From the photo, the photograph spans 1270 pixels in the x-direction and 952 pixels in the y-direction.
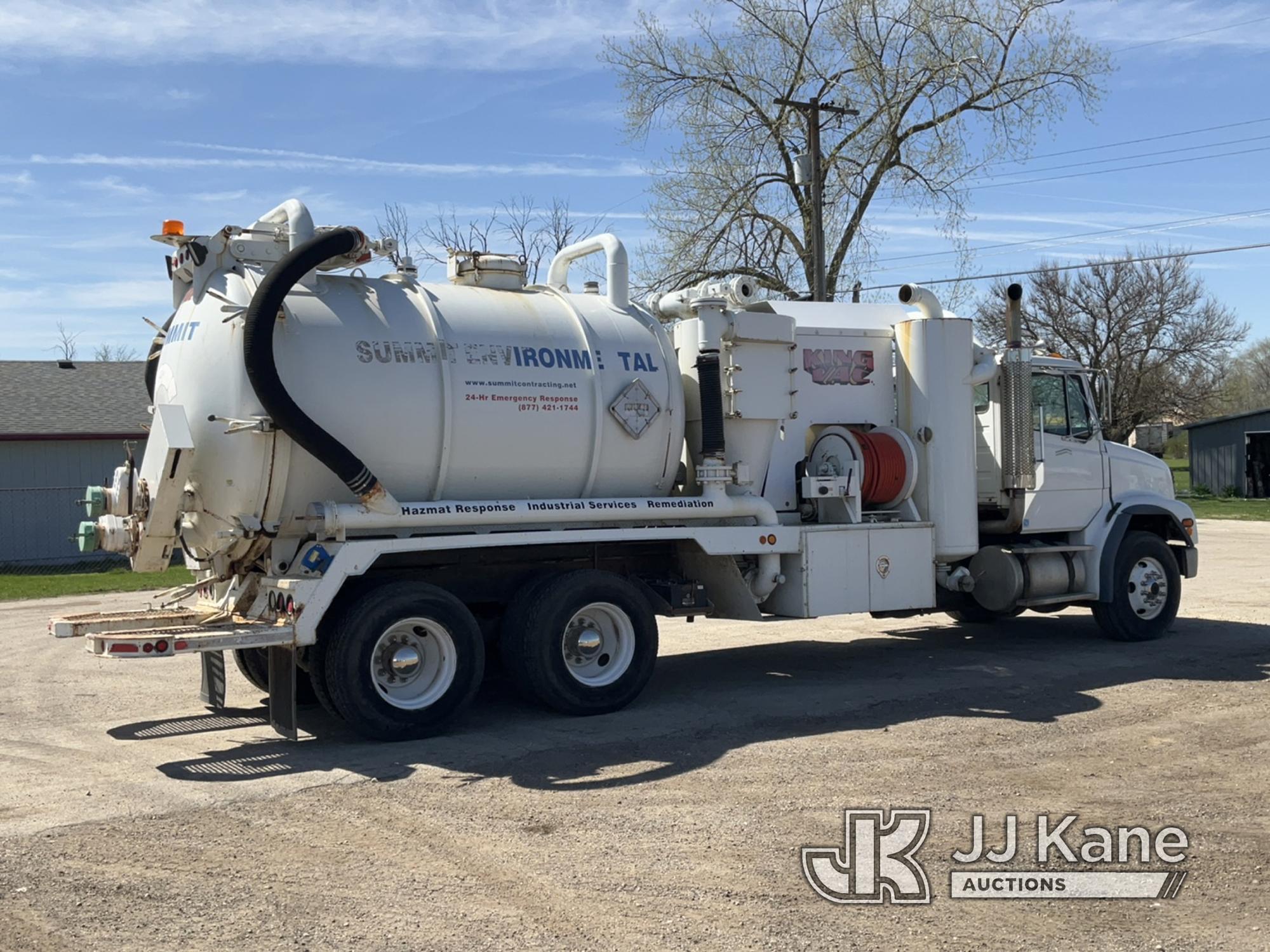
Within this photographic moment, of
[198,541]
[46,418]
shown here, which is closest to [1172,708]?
[198,541]

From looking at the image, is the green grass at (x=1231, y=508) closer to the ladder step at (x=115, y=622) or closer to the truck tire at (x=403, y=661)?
the truck tire at (x=403, y=661)

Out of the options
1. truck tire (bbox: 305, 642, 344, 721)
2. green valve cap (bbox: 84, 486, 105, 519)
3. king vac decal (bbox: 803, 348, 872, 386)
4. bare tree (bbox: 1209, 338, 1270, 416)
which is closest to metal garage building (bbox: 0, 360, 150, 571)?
green valve cap (bbox: 84, 486, 105, 519)

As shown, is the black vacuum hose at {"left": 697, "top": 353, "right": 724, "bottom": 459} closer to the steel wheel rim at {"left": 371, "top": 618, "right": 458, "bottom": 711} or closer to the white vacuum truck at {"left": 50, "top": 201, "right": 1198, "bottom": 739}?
the white vacuum truck at {"left": 50, "top": 201, "right": 1198, "bottom": 739}

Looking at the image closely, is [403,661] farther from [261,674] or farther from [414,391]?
[414,391]

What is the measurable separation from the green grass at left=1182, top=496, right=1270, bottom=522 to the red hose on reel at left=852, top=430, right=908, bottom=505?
23111 mm

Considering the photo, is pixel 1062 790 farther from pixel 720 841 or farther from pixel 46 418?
pixel 46 418

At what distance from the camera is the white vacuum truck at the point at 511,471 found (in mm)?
8914

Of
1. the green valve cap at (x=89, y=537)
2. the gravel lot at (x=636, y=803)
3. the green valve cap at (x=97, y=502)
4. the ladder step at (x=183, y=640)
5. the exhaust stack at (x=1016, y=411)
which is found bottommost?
the gravel lot at (x=636, y=803)

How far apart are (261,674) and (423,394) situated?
9.03 ft

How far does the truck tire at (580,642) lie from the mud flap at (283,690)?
5.25ft

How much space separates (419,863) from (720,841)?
58.8 inches

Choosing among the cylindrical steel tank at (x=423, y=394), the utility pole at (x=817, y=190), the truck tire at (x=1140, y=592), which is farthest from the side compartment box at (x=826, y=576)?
the utility pole at (x=817, y=190)

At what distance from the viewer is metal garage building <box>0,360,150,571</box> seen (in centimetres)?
2739

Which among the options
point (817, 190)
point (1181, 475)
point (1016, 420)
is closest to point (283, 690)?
point (1016, 420)
